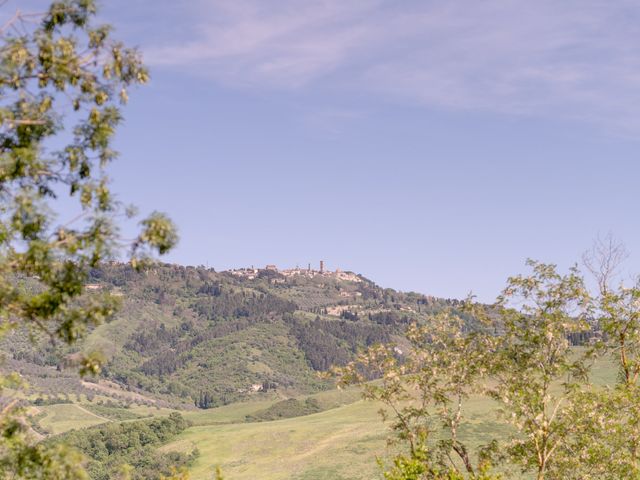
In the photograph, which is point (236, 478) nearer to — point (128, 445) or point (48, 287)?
point (128, 445)

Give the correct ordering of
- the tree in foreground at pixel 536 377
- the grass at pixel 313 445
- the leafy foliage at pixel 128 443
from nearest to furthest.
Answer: the tree in foreground at pixel 536 377, the grass at pixel 313 445, the leafy foliage at pixel 128 443

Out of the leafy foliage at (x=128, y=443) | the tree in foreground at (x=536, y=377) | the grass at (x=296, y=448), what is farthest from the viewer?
the leafy foliage at (x=128, y=443)

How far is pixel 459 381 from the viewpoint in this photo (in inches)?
1375

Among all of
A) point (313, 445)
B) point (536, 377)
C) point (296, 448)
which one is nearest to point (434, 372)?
point (536, 377)

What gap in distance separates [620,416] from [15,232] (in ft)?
93.7

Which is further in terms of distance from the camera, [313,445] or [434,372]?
[313,445]

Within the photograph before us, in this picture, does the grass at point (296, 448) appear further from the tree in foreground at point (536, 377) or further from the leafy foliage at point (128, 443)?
the tree in foreground at point (536, 377)

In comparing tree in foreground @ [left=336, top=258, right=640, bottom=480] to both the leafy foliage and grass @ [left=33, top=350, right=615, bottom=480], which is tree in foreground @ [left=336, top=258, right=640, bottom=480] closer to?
grass @ [left=33, top=350, right=615, bottom=480]

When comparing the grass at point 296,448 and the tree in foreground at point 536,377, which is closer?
the tree in foreground at point 536,377

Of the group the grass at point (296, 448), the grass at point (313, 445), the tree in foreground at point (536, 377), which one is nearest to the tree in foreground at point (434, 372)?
the tree in foreground at point (536, 377)

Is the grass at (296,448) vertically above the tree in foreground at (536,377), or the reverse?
the tree in foreground at (536,377)

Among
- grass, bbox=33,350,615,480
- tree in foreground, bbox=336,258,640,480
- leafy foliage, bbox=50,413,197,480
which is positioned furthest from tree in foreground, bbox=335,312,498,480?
leafy foliage, bbox=50,413,197,480

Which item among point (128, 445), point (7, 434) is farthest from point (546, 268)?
point (128, 445)

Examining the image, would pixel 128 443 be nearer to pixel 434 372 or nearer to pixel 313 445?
pixel 313 445
